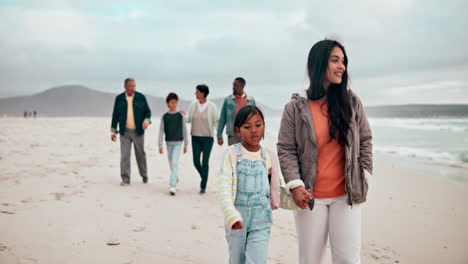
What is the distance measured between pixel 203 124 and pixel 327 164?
447 centimetres

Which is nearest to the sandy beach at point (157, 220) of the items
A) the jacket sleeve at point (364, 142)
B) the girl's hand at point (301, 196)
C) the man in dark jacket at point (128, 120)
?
the man in dark jacket at point (128, 120)

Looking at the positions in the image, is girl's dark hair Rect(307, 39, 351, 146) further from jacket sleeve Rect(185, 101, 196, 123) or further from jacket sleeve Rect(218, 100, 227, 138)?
jacket sleeve Rect(185, 101, 196, 123)

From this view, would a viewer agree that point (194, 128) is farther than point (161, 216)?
Yes

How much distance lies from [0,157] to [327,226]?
34.0 feet

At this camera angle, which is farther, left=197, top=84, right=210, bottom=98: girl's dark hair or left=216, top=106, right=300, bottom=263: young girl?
left=197, top=84, right=210, bottom=98: girl's dark hair

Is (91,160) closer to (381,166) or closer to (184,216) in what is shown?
(184,216)

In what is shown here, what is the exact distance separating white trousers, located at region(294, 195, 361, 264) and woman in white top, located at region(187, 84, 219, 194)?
4307mm

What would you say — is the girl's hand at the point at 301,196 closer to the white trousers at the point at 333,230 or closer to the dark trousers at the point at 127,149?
the white trousers at the point at 333,230

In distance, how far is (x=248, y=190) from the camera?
2.58m

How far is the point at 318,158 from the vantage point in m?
2.55

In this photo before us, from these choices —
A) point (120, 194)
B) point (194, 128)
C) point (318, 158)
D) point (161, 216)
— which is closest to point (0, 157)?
point (120, 194)

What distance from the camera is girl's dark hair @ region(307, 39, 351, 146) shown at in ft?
8.14

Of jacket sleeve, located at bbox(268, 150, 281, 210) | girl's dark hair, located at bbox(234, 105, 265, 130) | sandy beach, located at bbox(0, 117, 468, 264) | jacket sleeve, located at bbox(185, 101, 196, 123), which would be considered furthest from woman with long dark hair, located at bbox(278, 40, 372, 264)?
jacket sleeve, located at bbox(185, 101, 196, 123)

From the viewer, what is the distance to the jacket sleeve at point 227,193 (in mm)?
2326
